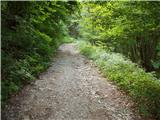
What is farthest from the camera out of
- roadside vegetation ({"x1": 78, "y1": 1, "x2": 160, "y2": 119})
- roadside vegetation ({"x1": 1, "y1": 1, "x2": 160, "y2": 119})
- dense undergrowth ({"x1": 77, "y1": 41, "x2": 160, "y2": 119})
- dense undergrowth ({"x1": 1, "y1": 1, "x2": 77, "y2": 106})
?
roadside vegetation ({"x1": 78, "y1": 1, "x2": 160, "y2": 119})

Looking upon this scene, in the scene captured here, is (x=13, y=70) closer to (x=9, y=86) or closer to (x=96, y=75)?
(x=9, y=86)

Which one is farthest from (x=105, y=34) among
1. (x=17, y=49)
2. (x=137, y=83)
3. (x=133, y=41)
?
(x=17, y=49)

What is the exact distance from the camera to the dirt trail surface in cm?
671

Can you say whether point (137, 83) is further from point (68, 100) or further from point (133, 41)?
point (133, 41)

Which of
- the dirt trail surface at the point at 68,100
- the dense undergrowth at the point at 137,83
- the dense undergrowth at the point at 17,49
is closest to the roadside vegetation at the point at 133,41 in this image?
the dense undergrowth at the point at 137,83

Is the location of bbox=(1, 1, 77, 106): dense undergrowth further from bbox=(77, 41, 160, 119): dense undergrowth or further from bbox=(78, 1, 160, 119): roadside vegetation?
bbox=(77, 41, 160, 119): dense undergrowth

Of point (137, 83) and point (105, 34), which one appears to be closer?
point (137, 83)

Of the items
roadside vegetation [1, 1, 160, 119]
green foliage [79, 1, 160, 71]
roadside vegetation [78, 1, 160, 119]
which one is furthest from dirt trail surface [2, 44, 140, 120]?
green foliage [79, 1, 160, 71]

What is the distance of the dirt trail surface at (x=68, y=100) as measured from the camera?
6.71 meters

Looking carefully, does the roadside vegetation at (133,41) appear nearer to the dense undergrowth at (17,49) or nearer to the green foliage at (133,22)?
the green foliage at (133,22)

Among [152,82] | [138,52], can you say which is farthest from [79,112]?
[138,52]

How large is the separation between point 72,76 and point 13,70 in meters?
3.38

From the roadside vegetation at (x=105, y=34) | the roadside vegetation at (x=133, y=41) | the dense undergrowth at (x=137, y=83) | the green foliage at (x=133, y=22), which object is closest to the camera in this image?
the roadside vegetation at (x=105, y=34)

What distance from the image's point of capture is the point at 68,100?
7.81 metres
